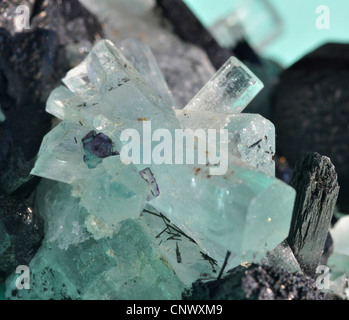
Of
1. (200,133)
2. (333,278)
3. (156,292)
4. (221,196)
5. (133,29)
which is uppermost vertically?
(133,29)

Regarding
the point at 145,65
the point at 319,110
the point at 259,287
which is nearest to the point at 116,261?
the point at 259,287

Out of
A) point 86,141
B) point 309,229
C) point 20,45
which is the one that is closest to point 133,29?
point 20,45

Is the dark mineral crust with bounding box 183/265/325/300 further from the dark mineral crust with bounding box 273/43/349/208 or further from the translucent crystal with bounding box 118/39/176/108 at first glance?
the dark mineral crust with bounding box 273/43/349/208

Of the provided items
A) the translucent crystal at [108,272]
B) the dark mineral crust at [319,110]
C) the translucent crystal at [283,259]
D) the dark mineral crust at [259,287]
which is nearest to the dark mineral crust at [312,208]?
the translucent crystal at [283,259]

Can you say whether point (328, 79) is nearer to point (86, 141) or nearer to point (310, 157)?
point (310, 157)

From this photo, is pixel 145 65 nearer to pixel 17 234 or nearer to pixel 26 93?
pixel 26 93
